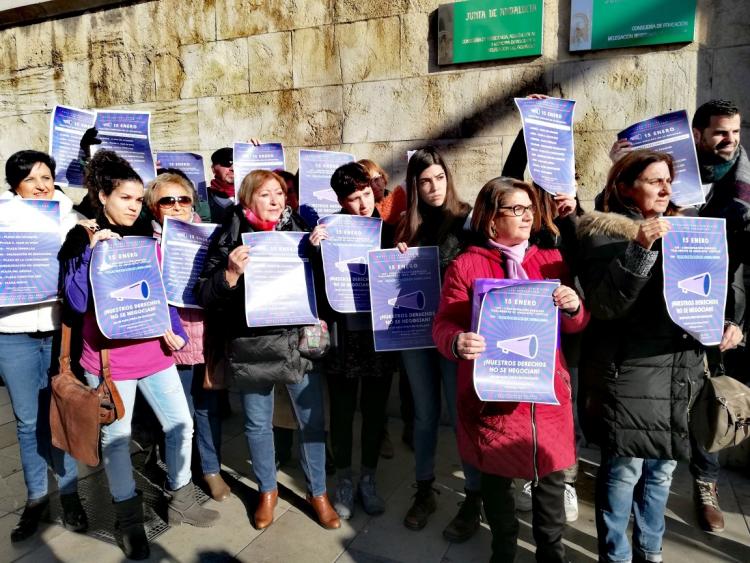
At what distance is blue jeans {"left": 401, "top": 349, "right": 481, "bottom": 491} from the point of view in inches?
113

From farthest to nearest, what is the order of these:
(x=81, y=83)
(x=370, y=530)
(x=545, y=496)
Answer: (x=81, y=83) → (x=370, y=530) → (x=545, y=496)

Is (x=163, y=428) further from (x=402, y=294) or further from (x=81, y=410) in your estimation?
(x=402, y=294)

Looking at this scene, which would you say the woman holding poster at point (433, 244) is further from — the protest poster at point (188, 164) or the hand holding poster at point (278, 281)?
the protest poster at point (188, 164)

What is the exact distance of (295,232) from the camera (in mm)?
2736

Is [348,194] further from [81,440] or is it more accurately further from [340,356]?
[81,440]

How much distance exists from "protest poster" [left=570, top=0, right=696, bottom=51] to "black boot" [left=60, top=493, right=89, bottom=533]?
14.2 feet

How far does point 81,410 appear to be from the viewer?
258 centimetres

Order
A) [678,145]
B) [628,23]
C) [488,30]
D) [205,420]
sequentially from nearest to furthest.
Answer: [678,145]
[205,420]
[628,23]
[488,30]

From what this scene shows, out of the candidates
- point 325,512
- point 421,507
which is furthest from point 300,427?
point 421,507

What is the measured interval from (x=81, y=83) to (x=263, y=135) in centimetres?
251

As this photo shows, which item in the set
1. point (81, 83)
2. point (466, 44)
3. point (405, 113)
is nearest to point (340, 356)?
point (405, 113)

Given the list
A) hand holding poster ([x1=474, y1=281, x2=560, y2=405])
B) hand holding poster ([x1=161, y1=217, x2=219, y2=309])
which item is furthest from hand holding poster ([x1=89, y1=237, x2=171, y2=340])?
hand holding poster ([x1=474, y1=281, x2=560, y2=405])

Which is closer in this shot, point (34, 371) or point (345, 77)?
point (34, 371)

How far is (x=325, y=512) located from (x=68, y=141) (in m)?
2.90
